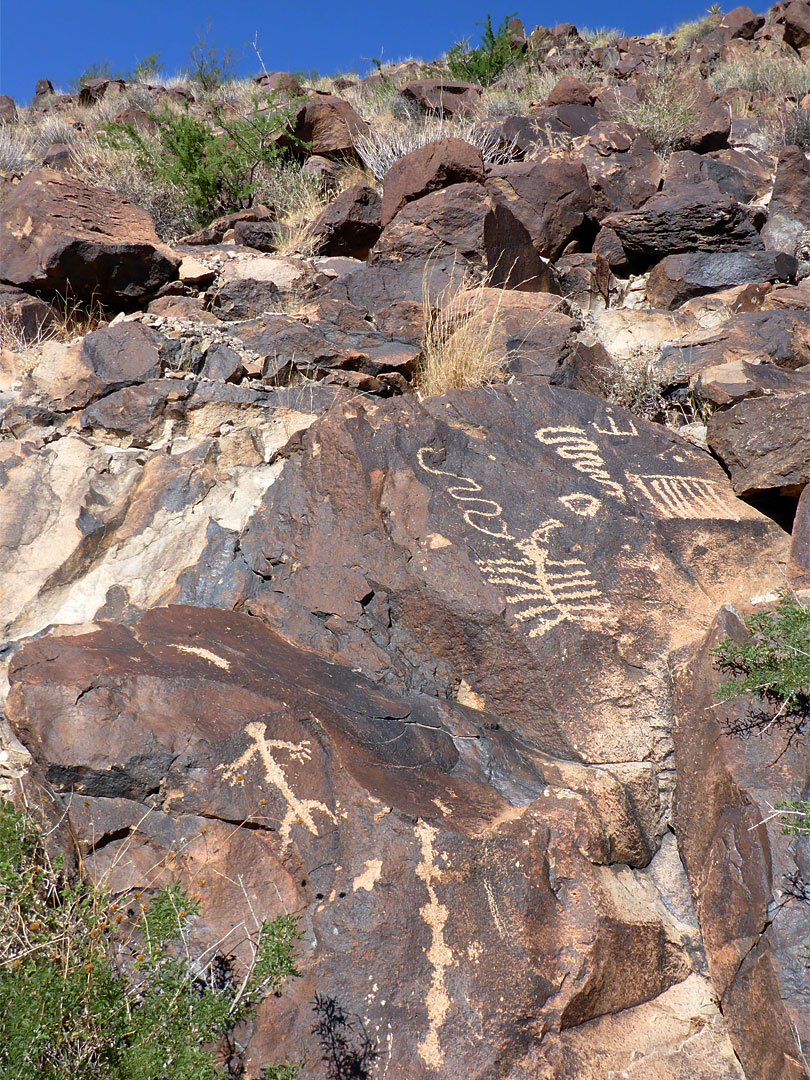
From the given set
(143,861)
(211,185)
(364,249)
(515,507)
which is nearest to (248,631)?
(143,861)

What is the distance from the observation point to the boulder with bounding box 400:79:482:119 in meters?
10.8

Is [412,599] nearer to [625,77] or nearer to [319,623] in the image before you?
[319,623]

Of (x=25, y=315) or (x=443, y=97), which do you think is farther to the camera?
Answer: (x=443, y=97)

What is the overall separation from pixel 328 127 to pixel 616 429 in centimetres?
718

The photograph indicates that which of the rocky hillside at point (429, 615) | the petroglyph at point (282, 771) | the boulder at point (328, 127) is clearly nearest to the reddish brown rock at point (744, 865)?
the rocky hillside at point (429, 615)

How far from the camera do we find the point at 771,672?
7.91ft

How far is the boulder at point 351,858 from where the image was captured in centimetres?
195

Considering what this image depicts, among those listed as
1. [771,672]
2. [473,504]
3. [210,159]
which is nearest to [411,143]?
[210,159]

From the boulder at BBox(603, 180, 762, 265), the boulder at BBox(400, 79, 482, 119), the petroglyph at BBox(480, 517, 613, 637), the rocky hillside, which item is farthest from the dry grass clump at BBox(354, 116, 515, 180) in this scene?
the petroglyph at BBox(480, 517, 613, 637)

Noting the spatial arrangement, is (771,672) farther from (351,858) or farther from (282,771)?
Answer: (282,771)

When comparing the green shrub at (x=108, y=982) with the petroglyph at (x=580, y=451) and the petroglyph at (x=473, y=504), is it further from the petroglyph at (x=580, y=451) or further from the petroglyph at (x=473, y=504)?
the petroglyph at (x=580, y=451)

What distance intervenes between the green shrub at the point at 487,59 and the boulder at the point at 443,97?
92.2 inches

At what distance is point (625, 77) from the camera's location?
12883 millimetres

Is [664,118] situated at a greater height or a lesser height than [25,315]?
greater
